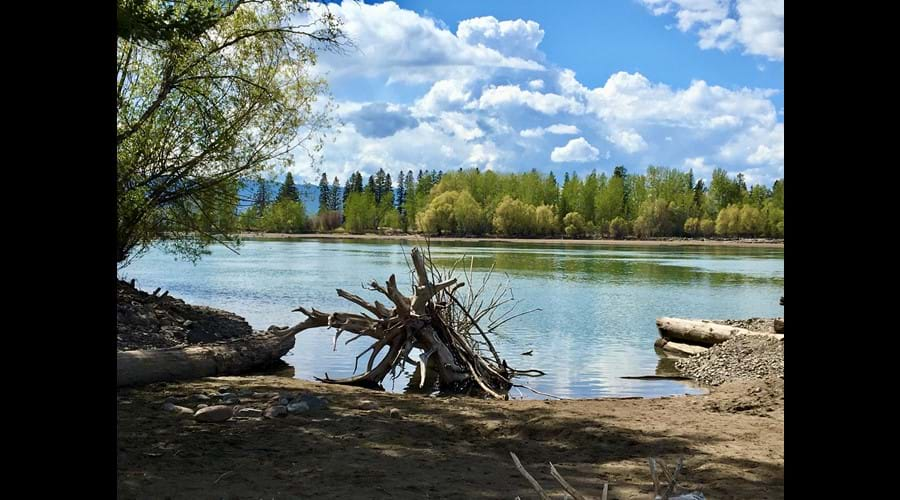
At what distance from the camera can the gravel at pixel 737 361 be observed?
1205 cm

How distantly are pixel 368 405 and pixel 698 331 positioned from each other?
30.5ft

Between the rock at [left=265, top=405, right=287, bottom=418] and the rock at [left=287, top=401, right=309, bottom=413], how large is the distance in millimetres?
78

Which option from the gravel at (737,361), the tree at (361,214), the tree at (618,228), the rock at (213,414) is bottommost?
the gravel at (737,361)

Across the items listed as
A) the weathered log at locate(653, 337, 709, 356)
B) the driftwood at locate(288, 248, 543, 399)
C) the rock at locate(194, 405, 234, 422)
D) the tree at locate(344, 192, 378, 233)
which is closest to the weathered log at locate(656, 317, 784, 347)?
the weathered log at locate(653, 337, 709, 356)

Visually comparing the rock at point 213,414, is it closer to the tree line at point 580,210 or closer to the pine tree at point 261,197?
the pine tree at point 261,197

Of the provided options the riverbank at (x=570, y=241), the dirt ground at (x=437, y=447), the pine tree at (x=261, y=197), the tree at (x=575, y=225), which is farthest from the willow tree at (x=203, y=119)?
the tree at (x=575, y=225)

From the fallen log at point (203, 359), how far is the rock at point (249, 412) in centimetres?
174

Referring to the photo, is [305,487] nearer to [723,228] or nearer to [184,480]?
[184,480]

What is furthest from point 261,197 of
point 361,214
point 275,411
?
point 361,214

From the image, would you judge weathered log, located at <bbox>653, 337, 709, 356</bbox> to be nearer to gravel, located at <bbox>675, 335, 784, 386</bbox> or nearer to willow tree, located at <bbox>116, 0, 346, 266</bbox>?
gravel, located at <bbox>675, 335, 784, 386</bbox>

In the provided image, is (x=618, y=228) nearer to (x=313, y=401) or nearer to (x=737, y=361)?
(x=737, y=361)
